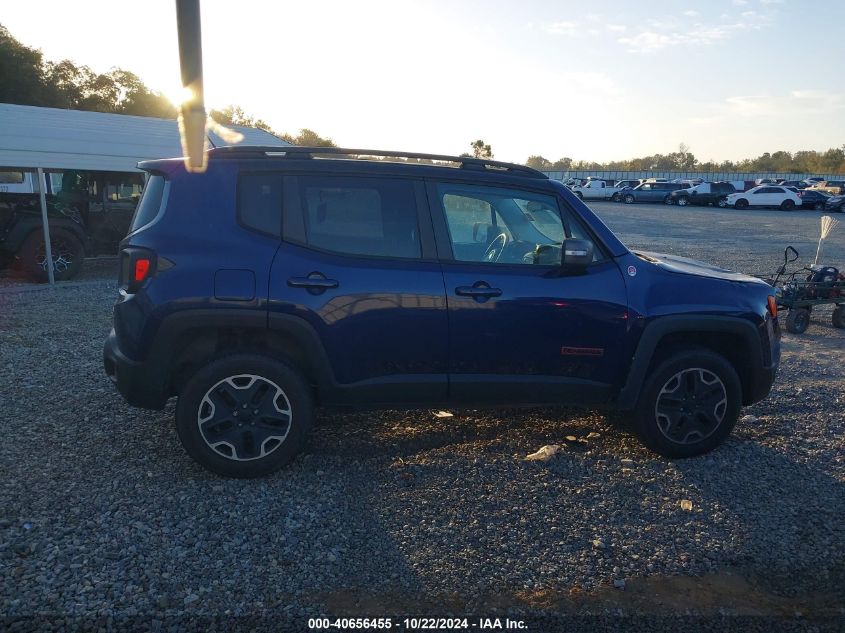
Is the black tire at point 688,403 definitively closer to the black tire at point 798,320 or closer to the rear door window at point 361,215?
the rear door window at point 361,215

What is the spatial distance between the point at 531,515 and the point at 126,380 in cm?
247

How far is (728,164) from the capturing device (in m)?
92.7

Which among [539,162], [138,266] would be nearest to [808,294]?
[138,266]

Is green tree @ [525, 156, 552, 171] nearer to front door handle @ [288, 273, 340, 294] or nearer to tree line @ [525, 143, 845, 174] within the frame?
tree line @ [525, 143, 845, 174]

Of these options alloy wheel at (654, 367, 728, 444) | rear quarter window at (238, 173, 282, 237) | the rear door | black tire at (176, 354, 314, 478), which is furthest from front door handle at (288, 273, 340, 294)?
alloy wheel at (654, 367, 728, 444)

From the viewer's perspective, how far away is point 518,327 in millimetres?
4133

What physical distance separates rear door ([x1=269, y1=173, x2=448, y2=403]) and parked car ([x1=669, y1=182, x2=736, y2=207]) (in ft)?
139

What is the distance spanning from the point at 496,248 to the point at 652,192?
142 ft

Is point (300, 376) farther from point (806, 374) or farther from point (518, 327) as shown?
point (806, 374)

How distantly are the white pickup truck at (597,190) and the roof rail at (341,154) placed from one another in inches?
1726

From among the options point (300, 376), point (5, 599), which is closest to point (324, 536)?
point (300, 376)

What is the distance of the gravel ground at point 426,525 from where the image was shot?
2.96 metres

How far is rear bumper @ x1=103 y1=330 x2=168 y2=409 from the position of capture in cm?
391

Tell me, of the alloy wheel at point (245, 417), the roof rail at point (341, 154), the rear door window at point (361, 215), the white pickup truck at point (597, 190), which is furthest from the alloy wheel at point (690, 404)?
the white pickup truck at point (597, 190)
